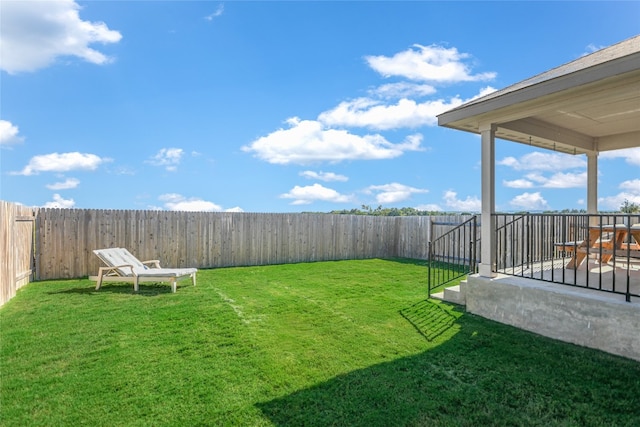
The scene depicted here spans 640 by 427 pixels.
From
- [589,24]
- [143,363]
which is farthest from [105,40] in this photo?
[589,24]

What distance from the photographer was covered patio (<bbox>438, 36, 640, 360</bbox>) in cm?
364

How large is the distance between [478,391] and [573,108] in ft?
13.0

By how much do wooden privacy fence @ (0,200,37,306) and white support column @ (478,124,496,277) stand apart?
25.4 feet

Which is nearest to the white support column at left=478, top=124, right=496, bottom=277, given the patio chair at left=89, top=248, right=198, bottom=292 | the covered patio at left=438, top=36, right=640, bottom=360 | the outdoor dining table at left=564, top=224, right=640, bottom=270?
the covered patio at left=438, top=36, right=640, bottom=360

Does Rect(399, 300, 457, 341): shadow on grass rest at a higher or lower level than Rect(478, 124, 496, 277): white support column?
lower

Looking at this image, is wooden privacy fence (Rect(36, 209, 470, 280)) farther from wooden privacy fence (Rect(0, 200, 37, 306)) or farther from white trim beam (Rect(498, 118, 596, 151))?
white trim beam (Rect(498, 118, 596, 151))

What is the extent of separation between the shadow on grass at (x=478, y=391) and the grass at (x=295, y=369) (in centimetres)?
1

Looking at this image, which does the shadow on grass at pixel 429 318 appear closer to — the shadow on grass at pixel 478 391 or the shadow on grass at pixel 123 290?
the shadow on grass at pixel 478 391

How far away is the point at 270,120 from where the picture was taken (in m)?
9.38

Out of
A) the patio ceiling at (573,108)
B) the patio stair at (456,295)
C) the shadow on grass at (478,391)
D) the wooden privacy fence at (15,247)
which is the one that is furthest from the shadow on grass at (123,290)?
the patio ceiling at (573,108)

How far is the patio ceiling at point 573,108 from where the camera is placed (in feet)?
12.0

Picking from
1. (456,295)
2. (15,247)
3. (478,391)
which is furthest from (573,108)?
(15,247)

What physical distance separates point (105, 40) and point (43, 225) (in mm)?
4655

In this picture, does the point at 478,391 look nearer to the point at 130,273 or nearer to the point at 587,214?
the point at 587,214
